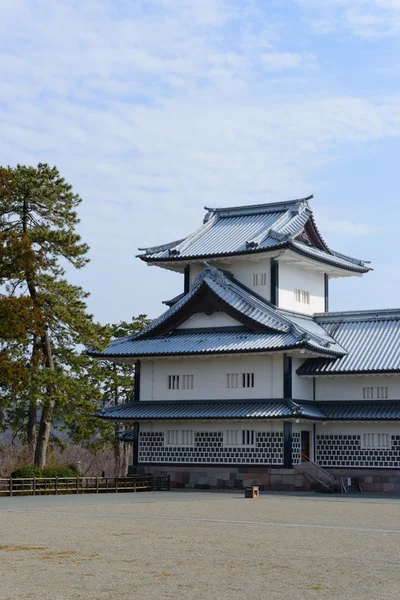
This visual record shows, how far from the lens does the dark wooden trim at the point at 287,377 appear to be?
46156 millimetres

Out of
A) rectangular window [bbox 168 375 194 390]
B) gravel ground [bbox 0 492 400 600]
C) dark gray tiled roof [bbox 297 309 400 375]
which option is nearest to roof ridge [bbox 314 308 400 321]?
dark gray tiled roof [bbox 297 309 400 375]

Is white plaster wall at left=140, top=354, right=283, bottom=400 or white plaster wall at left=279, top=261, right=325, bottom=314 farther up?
white plaster wall at left=279, top=261, right=325, bottom=314

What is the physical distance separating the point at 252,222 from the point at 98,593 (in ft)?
140

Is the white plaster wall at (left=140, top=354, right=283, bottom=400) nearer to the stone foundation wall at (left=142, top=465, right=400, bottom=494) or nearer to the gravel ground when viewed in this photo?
the stone foundation wall at (left=142, top=465, right=400, bottom=494)

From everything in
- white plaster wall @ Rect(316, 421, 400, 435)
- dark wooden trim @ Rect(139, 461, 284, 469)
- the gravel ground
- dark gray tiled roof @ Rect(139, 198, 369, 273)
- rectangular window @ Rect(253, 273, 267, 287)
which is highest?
dark gray tiled roof @ Rect(139, 198, 369, 273)

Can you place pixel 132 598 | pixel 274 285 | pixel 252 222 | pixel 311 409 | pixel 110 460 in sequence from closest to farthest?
pixel 132 598
pixel 311 409
pixel 274 285
pixel 252 222
pixel 110 460

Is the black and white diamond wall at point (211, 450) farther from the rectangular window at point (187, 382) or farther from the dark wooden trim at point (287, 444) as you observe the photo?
the rectangular window at point (187, 382)

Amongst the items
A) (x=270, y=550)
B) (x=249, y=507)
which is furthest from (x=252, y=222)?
(x=270, y=550)

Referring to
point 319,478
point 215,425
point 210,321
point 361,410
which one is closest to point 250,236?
point 210,321

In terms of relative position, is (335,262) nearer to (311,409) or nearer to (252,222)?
(252,222)

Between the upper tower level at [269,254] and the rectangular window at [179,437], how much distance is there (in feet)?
28.1

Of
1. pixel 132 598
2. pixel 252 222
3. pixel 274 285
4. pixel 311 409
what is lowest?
pixel 132 598

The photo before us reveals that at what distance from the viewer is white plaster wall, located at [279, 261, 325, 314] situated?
51.8 meters

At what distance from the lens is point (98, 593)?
43.8ft
